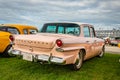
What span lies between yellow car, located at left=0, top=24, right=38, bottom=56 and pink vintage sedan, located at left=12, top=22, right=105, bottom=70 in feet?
5.47

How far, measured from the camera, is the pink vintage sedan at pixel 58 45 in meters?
6.87

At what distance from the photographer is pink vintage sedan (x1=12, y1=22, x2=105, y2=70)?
6.87m

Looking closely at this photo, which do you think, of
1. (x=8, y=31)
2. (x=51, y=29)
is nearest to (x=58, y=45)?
(x=51, y=29)

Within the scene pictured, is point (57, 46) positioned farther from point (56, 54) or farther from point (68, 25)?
point (68, 25)

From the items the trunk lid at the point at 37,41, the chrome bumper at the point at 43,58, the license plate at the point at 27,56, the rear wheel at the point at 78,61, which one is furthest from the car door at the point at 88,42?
the license plate at the point at 27,56

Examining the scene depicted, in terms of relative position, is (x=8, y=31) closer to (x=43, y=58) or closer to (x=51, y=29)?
(x=51, y=29)

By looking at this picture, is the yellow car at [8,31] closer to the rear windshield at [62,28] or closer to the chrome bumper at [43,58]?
the rear windshield at [62,28]

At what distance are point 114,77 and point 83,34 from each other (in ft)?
6.18

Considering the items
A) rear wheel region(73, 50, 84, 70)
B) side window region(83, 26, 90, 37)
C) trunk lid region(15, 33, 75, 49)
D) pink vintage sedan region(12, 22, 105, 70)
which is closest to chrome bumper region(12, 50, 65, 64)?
pink vintage sedan region(12, 22, 105, 70)

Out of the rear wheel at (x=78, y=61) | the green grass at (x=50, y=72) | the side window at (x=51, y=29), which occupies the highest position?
the side window at (x=51, y=29)

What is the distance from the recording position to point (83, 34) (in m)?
8.58

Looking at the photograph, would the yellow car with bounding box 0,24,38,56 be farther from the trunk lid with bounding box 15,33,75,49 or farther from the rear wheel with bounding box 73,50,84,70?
the rear wheel with bounding box 73,50,84,70

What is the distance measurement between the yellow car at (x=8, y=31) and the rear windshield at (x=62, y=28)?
154cm

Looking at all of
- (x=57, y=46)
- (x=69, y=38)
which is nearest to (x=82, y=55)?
(x=69, y=38)
